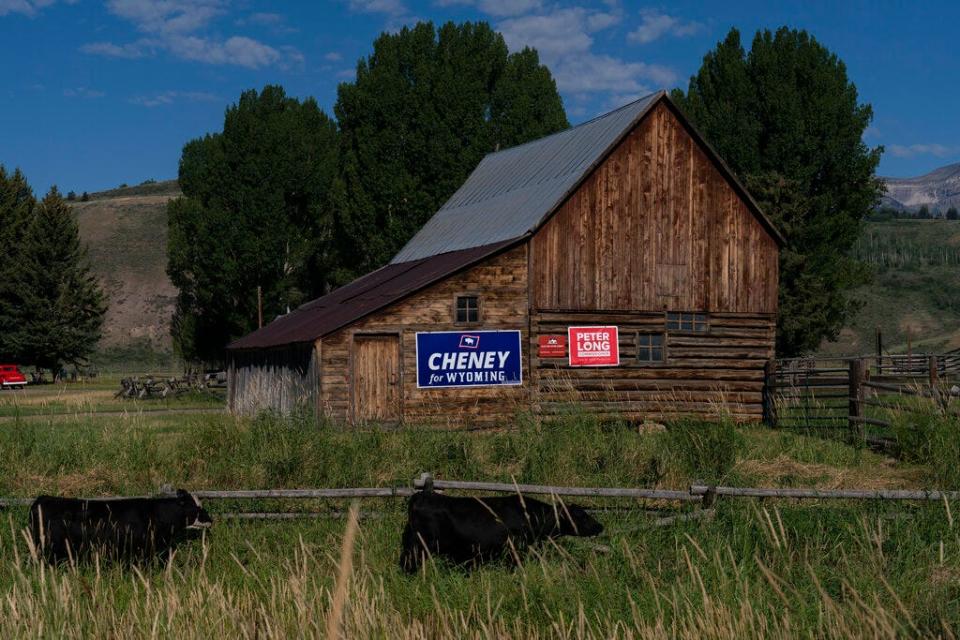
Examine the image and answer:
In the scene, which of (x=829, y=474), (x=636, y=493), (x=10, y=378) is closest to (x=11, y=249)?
(x=10, y=378)

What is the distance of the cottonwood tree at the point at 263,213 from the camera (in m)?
50.1

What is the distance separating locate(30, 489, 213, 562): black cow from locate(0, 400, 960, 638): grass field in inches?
8.2

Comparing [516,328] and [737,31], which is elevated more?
[737,31]

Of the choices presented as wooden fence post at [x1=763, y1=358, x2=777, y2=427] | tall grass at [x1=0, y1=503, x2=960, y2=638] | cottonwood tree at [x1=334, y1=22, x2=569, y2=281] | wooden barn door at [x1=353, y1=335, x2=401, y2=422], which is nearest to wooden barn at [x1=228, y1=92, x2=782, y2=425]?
wooden barn door at [x1=353, y1=335, x2=401, y2=422]

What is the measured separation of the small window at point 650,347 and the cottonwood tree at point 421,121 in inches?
800

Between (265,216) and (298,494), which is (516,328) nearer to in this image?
(298,494)

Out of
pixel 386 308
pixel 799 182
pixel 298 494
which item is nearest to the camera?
pixel 298 494

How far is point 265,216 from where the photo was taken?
1976 inches

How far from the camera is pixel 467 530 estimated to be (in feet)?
27.3

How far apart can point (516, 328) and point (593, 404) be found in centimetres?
269

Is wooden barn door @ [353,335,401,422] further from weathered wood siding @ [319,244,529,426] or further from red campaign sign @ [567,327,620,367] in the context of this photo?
red campaign sign @ [567,327,620,367]

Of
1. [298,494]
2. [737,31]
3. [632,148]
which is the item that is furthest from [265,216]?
[298,494]

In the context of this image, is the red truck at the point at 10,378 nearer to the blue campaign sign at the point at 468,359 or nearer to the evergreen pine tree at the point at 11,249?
the evergreen pine tree at the point at 11,249

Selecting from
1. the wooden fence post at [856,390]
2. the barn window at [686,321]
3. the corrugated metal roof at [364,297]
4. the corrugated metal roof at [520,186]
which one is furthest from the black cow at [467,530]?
the barn window at [686,321]
